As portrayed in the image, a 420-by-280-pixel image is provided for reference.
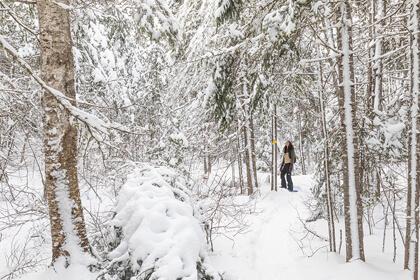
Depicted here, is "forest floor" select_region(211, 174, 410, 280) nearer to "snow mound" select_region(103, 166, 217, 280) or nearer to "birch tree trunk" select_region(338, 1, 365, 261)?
"birch tree trunk" select_region(338, 1, 365, 261)

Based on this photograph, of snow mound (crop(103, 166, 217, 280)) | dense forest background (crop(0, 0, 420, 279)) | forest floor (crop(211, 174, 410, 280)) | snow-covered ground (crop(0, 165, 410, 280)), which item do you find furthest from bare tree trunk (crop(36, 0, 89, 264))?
forest floor (crop(211, 174, 410, 280))

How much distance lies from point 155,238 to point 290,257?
148 inches

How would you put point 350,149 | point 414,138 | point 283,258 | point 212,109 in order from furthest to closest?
point 283,258 < point 212,109 < point 350,149 < point 414,138

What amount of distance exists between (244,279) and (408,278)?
2.26 meters

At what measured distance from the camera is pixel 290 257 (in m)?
A: 6.48

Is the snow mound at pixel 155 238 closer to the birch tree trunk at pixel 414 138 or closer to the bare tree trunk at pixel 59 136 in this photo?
the bare tree trunk at pixel 59 136

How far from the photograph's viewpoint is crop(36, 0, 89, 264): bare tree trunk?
411 cm

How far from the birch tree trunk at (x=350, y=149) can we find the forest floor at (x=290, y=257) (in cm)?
36

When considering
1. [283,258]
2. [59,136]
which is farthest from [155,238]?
[283,258]

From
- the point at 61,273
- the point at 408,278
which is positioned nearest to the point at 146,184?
the point at 61,273

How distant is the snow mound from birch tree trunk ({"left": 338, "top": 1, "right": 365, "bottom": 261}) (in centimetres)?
272

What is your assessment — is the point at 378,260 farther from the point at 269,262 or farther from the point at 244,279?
the point at 244,279

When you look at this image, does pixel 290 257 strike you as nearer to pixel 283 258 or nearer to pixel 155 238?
pixel 283 258

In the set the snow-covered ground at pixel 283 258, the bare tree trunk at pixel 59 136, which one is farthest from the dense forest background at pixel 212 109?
the snow-covered ground at pixel 283 258
